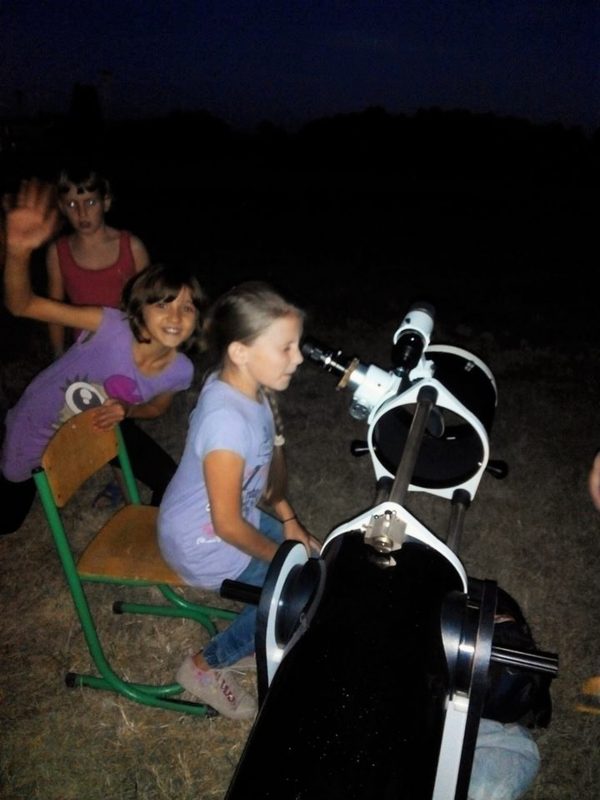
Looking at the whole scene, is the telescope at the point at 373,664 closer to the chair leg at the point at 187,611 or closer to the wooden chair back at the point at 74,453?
the wooden chair back at the point at 74,453

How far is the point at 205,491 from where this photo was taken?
1989 mm

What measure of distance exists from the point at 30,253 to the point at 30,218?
0.21m

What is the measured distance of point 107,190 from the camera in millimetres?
3045

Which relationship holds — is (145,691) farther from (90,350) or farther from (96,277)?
(96,277)

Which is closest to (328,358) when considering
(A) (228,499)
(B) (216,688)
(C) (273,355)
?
(C) (273,355)

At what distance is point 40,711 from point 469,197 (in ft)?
53.1

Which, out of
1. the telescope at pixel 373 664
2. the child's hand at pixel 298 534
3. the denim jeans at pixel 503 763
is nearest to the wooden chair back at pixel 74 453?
the child's hand at pixel 298 534

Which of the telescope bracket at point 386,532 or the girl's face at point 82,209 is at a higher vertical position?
the girl's face at point 82,209

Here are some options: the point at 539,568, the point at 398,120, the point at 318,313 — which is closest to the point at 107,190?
the point at 539,568

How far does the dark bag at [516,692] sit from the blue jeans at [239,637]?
84cm

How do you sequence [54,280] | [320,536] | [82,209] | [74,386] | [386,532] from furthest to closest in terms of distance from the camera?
[320,536] → [54,280] → [82,209] → [74,386] → [386,532]

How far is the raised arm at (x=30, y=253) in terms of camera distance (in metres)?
2.30

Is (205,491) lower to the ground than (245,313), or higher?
lower

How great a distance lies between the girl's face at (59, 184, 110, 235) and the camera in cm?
293
